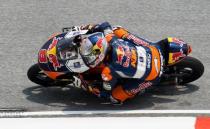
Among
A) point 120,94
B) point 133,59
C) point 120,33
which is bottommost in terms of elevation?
point 120,94

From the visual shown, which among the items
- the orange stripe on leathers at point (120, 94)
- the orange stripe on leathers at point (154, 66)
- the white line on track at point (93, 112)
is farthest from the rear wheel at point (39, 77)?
the orange stripe on leathers at point (154, 66)

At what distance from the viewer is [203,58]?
8.57m

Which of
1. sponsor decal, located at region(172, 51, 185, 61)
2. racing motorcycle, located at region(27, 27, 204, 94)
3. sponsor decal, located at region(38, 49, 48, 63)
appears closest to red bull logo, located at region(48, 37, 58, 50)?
racing motorcycle, located at region(27, 27, 204, 94)

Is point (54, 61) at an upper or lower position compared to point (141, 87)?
upper

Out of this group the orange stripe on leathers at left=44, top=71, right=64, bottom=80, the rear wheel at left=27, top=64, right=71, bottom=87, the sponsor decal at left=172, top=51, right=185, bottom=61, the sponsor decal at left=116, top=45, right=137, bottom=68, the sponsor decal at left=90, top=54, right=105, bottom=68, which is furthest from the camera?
the rear wheel at left=27, top=64, right=71, bottom=87

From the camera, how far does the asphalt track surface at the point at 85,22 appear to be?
24.9 ft

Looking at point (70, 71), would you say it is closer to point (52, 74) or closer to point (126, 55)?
point (52, 74)

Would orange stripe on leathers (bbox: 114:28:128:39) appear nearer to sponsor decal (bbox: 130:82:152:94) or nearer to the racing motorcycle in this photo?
the racing motorcycle
